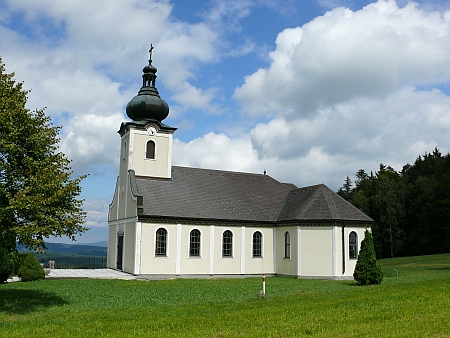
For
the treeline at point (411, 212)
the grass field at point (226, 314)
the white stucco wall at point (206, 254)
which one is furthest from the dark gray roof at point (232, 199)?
Result: the treeline at point (411, 212)

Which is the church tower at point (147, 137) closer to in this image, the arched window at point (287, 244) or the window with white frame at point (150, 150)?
the window with white frame at point (150, 150)

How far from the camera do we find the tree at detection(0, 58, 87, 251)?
607 inches

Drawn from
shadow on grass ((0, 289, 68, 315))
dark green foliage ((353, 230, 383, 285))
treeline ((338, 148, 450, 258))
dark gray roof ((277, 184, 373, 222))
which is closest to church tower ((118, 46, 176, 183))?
dark gray roof ((277, 184, 373, 222))

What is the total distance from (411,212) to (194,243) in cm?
4387

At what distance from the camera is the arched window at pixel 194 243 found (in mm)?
33688

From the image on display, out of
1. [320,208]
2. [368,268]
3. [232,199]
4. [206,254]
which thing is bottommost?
[368,268]

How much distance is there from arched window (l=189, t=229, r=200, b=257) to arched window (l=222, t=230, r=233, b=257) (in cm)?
206

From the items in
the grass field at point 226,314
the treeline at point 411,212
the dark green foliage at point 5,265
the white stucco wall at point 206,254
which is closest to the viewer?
the grass field at point 226,314

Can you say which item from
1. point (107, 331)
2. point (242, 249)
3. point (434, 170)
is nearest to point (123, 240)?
point (242, 249)

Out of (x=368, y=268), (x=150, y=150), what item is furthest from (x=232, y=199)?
(x=368, y=268)

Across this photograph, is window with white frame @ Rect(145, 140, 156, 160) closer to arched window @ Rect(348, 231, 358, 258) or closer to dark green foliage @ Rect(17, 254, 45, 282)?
dark green foliage @ Rect(17, 254, 45, 282)

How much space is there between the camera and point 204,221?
34188mm

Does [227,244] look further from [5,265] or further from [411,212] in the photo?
[411,212]

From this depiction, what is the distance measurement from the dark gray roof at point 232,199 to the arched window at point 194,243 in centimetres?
120
